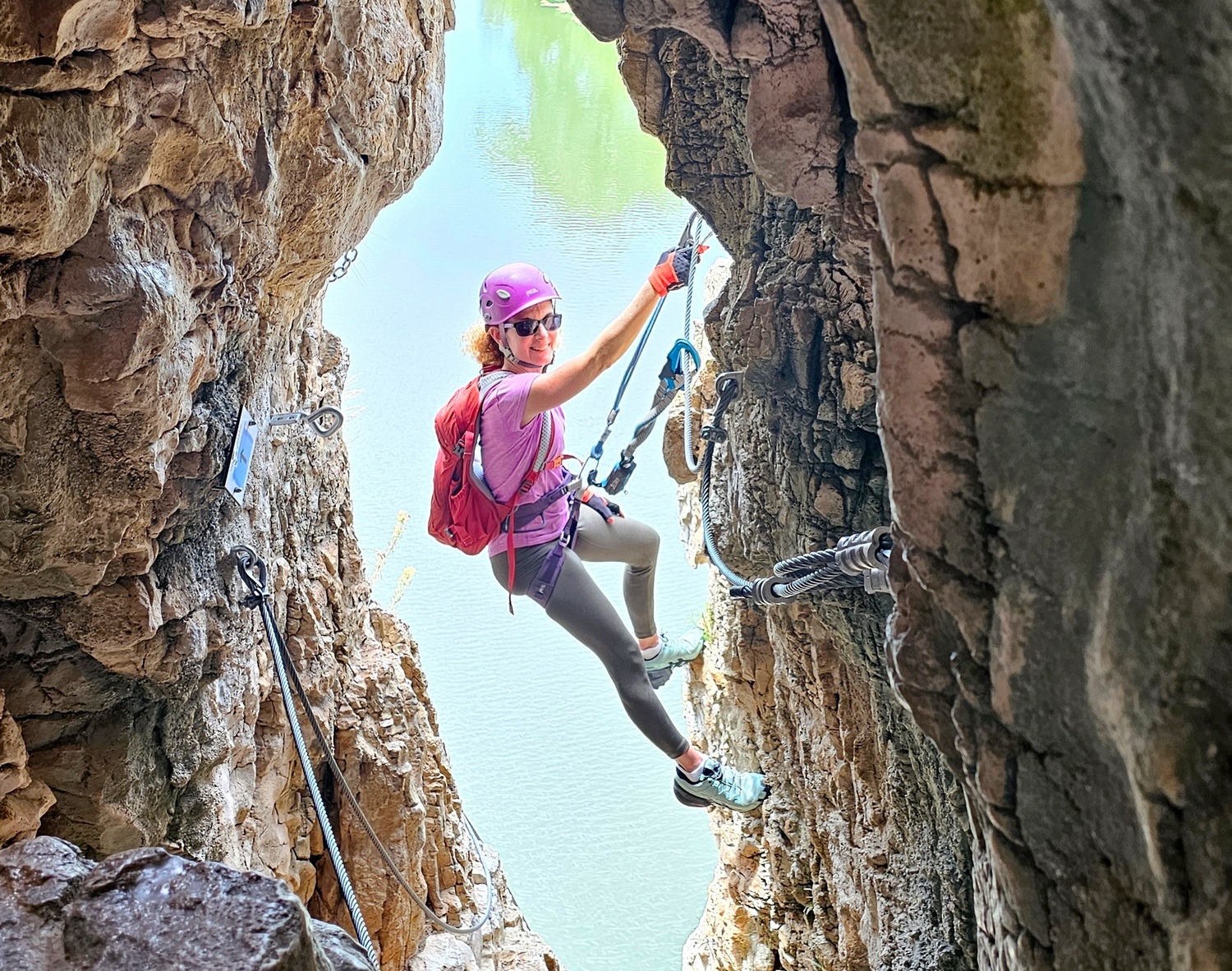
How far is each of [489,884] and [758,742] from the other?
1398 mm

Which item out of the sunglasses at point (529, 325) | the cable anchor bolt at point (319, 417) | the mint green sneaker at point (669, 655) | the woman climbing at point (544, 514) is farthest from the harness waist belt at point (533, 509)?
the mint green sneaker at point (669, 655)

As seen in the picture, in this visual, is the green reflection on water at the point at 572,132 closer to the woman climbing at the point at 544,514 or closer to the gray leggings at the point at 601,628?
the woman climbing at the point at 544,514

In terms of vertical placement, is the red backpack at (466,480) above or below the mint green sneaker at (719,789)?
above

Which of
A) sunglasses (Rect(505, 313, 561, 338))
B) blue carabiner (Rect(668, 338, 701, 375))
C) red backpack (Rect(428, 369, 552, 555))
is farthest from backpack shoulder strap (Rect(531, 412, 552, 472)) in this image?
blue carabiner (Rect(668, 338, 701, 375))

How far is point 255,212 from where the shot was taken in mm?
2754

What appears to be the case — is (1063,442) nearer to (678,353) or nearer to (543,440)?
(678,353)

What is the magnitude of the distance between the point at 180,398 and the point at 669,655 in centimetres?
257

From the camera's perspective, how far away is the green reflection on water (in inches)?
353

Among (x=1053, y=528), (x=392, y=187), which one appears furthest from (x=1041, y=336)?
(x=392, y=187)

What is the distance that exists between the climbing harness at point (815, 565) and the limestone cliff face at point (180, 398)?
1403 mm

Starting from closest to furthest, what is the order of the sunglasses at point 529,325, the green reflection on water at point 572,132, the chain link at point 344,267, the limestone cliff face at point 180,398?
the limestone cliff face at point 180,398, the sunglasses at point 529,325, the chain link at point 344,267, the green reflection on water at point 572,132

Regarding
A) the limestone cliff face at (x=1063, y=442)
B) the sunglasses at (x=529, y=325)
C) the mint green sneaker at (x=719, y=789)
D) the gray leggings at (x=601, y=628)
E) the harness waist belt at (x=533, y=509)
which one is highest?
the sunglasses at (x=529, y=325)

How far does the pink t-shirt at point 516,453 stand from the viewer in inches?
125

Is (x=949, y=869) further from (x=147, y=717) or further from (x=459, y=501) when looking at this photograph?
(x=147, y=717)
